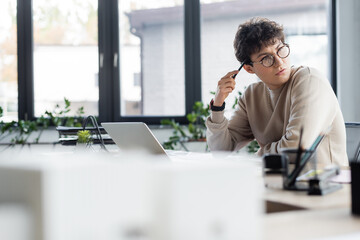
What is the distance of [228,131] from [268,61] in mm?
511

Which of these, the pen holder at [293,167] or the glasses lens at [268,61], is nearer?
the pen holder at [293,167]

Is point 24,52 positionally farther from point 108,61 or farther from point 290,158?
point 290,158

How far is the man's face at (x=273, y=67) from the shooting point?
2488mm

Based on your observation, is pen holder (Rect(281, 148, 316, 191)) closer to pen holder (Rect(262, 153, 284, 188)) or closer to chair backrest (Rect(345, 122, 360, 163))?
pen holder (Rect(262, 153, 284, 188))

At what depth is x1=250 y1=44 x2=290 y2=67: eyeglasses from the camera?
248 cm

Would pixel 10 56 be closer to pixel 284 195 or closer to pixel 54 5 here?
pixel 54 5

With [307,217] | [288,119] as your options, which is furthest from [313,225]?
[288,119]

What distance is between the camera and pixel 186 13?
4590 mm

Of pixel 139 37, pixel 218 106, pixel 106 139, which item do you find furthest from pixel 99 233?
pixel 139 37

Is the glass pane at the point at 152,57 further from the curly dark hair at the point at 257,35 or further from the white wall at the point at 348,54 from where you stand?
the curly dark hair at the point at 257,35

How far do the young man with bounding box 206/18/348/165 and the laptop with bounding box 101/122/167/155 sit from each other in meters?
0.57

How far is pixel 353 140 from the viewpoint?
99.6 inches

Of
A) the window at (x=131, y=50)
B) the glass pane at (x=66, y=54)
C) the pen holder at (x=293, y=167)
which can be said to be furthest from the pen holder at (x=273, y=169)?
the glass pane at (x=66, y=54)

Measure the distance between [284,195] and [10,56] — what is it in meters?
3.89
